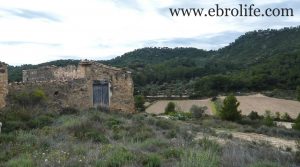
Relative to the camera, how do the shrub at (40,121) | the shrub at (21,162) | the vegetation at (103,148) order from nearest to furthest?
the shrub at (21,162) < the vegetation at (103,148) < the shrub at (40,121)

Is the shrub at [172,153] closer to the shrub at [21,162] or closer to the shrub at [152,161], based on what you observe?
the shrub at [152,161]

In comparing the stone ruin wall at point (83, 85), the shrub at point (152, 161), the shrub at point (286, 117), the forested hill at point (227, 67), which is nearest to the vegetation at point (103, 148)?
the shrub at point (152, 161)

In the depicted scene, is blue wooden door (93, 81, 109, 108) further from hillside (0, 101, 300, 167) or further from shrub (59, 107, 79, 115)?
hillside (0, 101, 300, 167)

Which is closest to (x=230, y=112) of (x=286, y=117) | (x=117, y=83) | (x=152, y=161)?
(x=117, y=83)

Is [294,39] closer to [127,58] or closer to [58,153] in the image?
[127,58]

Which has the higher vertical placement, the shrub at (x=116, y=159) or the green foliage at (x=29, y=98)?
the green foliage at (x=29, y=98)

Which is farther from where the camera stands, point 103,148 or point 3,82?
point 3,82

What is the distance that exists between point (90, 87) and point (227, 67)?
57789mm

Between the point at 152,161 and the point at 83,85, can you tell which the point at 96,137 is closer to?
the point at 152,161

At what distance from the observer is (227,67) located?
74625 mm

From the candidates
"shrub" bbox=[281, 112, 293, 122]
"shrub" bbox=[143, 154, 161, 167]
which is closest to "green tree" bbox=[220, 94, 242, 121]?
"shrub" bbox=[281, 112, 293, 122]

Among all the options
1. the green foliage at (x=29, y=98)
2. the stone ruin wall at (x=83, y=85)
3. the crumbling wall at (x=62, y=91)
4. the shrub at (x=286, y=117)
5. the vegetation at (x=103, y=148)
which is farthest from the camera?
the shrub at (x=286, y=117)

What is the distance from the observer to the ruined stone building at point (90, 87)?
17.8m

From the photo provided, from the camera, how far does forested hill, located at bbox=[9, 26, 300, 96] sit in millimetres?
60250
